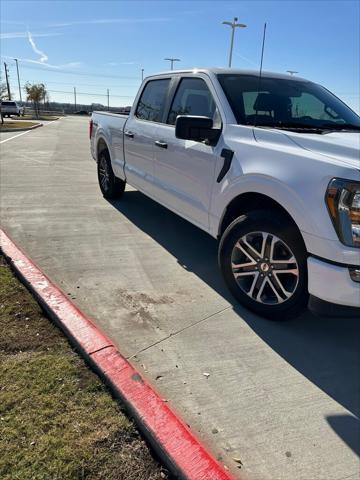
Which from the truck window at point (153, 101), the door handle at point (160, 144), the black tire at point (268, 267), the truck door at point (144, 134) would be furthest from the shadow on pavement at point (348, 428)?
the truck window at point (153, 101)

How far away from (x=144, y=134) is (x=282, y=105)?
1.78 meters

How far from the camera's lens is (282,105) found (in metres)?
3.91

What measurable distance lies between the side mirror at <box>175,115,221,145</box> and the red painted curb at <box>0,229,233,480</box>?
1.71 metres

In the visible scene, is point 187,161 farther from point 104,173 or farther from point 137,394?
point 104,173

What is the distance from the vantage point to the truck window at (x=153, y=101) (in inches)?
193

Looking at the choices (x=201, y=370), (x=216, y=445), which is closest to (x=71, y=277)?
(x=201, y=370)

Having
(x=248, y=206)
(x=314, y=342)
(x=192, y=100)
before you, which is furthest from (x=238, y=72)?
(x=314, y=342)

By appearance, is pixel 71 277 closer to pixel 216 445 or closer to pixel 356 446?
pixel 216 445

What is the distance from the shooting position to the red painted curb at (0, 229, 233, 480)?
76.7 inches

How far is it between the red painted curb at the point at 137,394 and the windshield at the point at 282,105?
2132 millimetres

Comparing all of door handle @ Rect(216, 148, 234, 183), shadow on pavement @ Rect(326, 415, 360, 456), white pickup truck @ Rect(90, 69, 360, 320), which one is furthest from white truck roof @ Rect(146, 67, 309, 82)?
shadow on pavement @ Rect(326, 415, 360, 456)

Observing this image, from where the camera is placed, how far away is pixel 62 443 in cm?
204

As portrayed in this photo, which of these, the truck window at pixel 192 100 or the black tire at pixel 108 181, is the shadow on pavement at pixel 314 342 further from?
the black tire at pixel 108 181

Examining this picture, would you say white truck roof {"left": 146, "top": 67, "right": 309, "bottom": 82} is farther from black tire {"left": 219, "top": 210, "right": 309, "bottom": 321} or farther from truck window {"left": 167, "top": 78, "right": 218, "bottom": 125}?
black tire {"left": 219, "top": 210, "right": 309, "bottom": 321}
